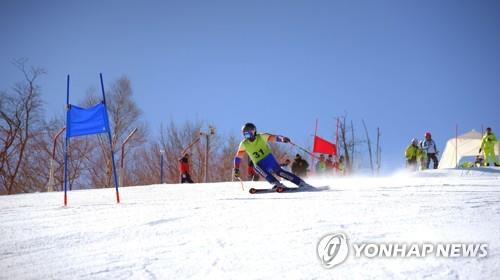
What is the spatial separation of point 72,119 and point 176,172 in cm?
2813

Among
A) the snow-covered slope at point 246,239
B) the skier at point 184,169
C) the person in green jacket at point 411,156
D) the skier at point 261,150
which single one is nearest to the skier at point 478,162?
the person in green jacket at point 411,156

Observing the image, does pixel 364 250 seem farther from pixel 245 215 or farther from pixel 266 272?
pixel 245 215

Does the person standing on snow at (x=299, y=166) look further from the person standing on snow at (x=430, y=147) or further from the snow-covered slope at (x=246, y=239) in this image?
the snow-covered slope at (x=246, y=239)

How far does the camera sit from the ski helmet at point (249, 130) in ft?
32.2

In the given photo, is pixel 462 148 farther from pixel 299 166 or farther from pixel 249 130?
pixel 249 130

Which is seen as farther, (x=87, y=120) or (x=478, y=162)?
(x=478, y=162)

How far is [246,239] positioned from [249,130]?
20.2 ft

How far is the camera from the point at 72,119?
8.87 m

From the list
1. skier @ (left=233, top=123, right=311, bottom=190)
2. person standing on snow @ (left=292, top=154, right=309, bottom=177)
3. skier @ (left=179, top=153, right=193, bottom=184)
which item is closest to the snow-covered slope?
skier @ (left=233, top=123, right=311, bottom=190)

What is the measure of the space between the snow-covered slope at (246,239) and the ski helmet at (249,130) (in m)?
4.07

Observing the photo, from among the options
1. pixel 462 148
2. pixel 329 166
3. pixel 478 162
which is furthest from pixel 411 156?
pixel 462 148

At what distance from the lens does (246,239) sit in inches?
148

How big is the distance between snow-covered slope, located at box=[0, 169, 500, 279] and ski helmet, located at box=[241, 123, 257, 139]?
4067 millimetres

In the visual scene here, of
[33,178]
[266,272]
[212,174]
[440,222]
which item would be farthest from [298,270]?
[212,174]
